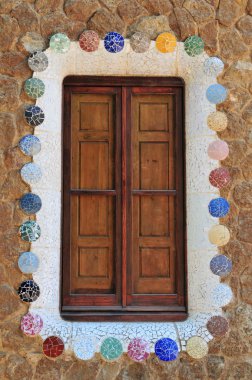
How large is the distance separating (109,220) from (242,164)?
3.27ft

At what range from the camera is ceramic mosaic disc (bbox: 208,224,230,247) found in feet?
11.8

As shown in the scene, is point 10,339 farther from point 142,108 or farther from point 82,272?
point 142,108

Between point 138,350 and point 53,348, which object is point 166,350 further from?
point 53,348

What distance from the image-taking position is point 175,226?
12.5 feet

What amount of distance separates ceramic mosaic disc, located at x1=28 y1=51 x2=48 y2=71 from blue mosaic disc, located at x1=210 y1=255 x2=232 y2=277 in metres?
1.75

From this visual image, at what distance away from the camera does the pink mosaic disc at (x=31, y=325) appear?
11.5ft

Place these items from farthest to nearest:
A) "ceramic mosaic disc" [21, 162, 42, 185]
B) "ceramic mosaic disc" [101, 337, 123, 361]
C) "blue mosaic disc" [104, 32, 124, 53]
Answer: "blue mosaic disc" [104, 32, 124, 53], "ceramic mosaic disc" [21, 162, 42, 185], "ceramic mosaic disc" [101, 337, 123, 361]

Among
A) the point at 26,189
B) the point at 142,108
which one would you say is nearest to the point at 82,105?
the point at 142,108

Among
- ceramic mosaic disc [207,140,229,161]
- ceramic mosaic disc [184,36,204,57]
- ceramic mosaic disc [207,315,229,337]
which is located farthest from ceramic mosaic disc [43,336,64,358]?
ceramic mosaic disc [184,36,204,57]

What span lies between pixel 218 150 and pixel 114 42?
1.03m

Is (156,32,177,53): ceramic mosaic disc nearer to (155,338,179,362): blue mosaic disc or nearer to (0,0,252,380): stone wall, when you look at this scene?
(0,0,252,380): stone wall

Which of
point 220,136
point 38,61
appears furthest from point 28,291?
point 220,136

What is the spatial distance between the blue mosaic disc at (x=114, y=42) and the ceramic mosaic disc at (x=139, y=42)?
77 mm

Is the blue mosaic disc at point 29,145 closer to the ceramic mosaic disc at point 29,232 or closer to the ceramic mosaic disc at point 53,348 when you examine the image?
the ceramic mosaic disc at point 29,232
